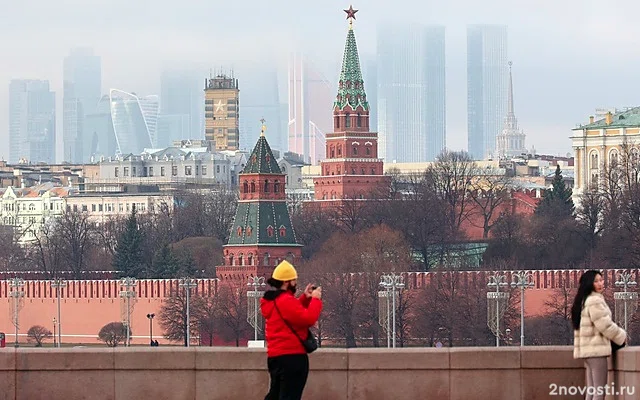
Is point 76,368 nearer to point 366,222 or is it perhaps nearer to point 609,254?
point 609,254

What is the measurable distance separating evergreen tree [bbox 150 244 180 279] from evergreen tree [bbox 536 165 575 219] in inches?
564

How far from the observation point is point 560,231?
3883 inches

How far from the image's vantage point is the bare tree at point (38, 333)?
316 ft

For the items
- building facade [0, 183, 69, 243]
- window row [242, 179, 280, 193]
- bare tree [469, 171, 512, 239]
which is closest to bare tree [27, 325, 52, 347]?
window row [242, 179, 280, 193]

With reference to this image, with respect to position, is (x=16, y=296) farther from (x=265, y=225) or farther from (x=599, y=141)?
(x=599, y=141)

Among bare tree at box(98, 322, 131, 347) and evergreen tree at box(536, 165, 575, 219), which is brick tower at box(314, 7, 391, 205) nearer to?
evergreen tree at box(536, 165, 575, 219)

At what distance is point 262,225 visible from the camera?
95500mm

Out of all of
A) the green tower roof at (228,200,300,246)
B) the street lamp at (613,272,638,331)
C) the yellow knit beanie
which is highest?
the green tower roof at (228,200,300,246)

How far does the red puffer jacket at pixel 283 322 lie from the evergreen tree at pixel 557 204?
8198 centimetres

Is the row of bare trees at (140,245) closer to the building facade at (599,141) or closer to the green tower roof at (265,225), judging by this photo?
the green tower roof at (265,225)

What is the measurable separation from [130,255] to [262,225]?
14913 millimetres

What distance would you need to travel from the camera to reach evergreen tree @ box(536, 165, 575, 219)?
107 metres

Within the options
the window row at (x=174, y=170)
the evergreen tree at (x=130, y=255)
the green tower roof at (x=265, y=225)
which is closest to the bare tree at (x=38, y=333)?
the green tower roof at (x=265, y=225)

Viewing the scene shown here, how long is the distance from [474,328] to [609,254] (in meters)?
Answer: 10.5
